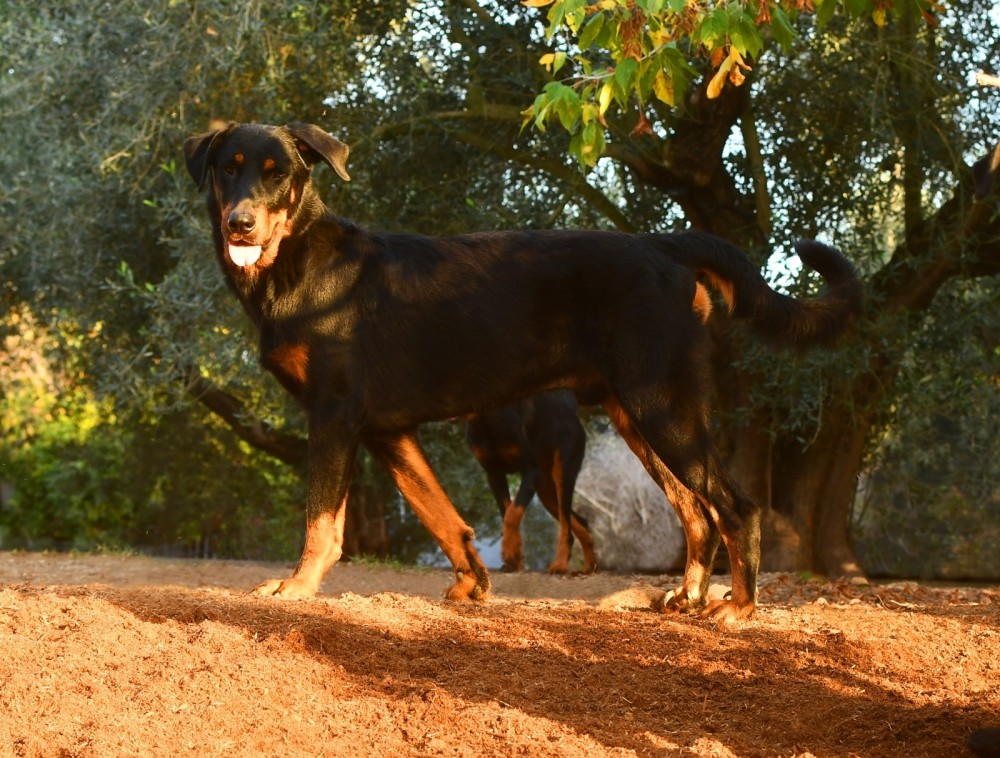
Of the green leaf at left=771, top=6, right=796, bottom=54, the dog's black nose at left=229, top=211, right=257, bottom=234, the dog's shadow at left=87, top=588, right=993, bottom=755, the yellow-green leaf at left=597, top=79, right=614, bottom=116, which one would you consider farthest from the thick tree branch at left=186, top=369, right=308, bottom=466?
the green leaf at left=771, top=6, right=796, bottom=54

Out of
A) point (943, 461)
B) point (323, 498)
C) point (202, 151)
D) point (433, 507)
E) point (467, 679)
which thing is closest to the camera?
point (467, 679)

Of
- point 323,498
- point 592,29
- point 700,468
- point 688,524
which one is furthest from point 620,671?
point 592,29

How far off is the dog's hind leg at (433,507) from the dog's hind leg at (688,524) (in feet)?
3.11

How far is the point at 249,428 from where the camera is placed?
14.2 m

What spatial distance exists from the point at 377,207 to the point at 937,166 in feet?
15.5

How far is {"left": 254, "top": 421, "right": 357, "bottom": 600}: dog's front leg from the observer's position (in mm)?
5949

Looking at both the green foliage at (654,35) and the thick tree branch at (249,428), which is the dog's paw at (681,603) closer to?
the green foliage at (654,35)

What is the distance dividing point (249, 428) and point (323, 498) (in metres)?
8.44

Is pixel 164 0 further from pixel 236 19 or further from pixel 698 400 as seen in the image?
pixel 698 400

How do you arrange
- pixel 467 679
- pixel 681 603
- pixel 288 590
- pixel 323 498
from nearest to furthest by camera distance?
pixel 467 679
pixel 288 590
pixel 323 498
pixel 681 603

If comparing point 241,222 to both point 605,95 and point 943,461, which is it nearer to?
point 605,95

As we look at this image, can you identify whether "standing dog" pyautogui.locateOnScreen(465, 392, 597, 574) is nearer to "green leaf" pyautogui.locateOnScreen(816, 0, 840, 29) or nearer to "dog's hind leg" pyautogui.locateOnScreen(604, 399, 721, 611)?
"dog's hind leg" pyautogui.locateOnScreen(604, 399, 721, 611)

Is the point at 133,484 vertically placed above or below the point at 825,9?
below

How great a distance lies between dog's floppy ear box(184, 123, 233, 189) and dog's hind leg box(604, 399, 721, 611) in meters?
2.33
